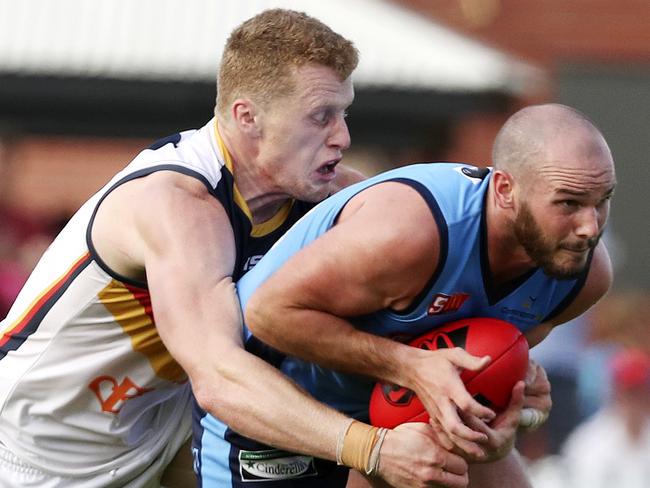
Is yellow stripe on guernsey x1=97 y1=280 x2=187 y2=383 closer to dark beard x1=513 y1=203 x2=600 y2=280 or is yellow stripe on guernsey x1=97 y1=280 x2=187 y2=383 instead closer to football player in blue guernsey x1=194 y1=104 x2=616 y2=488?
football player in blue guernsey x1=194 y1=104 x2=616 y2=488

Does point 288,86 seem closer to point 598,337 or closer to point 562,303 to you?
point 562,303

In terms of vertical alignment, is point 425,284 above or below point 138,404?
above

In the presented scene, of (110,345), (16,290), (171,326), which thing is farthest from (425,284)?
(16,290)

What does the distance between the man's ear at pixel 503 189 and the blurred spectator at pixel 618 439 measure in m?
4.22

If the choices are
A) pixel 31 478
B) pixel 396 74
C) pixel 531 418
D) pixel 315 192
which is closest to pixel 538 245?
pixel 531 418

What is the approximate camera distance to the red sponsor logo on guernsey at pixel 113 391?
5.16 m

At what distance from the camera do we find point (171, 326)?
456cm

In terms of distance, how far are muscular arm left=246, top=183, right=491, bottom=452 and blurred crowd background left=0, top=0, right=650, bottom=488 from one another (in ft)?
22.7

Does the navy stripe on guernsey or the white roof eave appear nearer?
the navy stripe on guernsey

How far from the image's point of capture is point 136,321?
16.6 feet

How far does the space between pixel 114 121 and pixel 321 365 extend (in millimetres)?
9106

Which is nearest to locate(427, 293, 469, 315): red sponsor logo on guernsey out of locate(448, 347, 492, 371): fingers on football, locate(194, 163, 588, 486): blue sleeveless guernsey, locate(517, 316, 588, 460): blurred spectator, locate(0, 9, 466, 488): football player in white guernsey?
locate(194, 163, 588, 486): blue sleeveless guernsey

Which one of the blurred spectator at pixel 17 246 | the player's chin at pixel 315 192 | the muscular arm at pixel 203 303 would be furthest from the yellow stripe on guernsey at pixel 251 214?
the blurred spectator at pixel 17 246

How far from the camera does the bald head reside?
14.3ft
